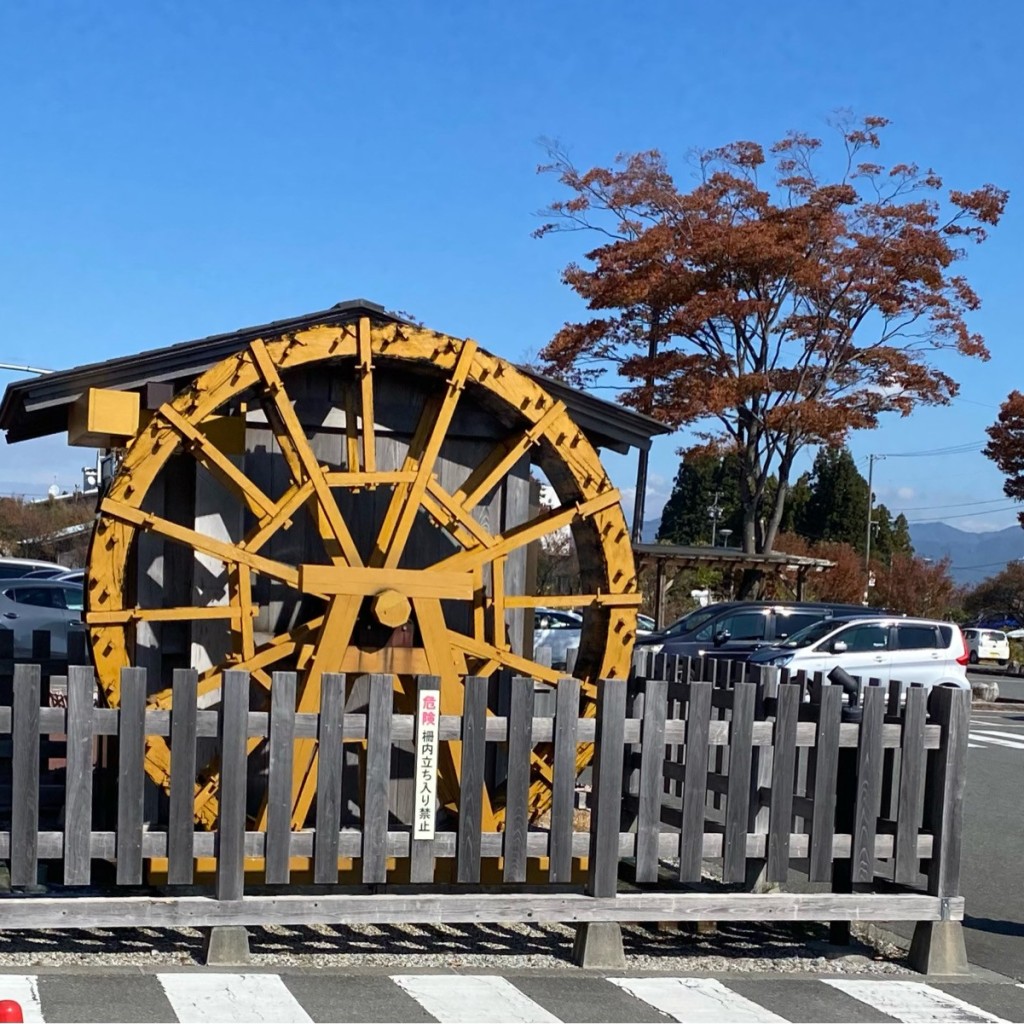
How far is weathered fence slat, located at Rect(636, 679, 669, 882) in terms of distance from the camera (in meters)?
6.89

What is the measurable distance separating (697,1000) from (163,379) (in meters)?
4.52

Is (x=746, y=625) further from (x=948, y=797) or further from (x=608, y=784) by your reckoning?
(x=608, y=784)

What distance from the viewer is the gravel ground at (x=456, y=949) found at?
6.53m

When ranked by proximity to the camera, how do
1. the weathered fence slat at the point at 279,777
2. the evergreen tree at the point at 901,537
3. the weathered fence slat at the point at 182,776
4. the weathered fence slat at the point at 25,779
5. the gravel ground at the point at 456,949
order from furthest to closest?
1. the evergreen tree at the point at 901,537
2. the gravel ground at the point at 456,949
3. the weathered fence slat at the point at 279,777
4. the weathered fence slat at the point at 182,776
5. the weathered fence slat at the point at 25,779

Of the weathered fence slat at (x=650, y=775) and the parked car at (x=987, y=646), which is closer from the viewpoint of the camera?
the weathered fence slat at (x=650, y=775)

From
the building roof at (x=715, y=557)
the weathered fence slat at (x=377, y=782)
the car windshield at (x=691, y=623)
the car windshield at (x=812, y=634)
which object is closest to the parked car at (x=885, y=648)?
the car windshield at (x=812, y=634)

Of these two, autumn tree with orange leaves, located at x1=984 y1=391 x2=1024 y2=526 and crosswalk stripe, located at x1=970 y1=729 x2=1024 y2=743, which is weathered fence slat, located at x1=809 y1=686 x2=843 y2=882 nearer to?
crosswalk stripe, located at x1=970 y1=729 x2=1024 y2=743

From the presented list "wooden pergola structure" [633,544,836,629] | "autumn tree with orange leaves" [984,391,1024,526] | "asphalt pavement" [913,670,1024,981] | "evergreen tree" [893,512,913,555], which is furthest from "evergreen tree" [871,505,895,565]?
"asphalt pavement" [913,670,1024,981]

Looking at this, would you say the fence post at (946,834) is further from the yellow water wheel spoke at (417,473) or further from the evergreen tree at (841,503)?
the evergreen tree at (841,503)

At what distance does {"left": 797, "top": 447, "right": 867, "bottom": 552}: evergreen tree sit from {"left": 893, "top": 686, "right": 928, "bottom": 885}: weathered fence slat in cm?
6132

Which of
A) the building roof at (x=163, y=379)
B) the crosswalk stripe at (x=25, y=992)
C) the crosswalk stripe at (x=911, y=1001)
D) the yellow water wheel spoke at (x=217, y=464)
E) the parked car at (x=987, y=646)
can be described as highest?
the building roof at (x=163, y=379)

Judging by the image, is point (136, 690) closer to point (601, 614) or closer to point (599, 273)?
point (601, 614)

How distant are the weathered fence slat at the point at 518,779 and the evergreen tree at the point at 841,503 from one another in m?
62.2

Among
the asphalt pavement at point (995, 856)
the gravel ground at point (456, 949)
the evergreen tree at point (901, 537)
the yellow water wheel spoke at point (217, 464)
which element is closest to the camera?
the gravel ground at point (456, 949)
